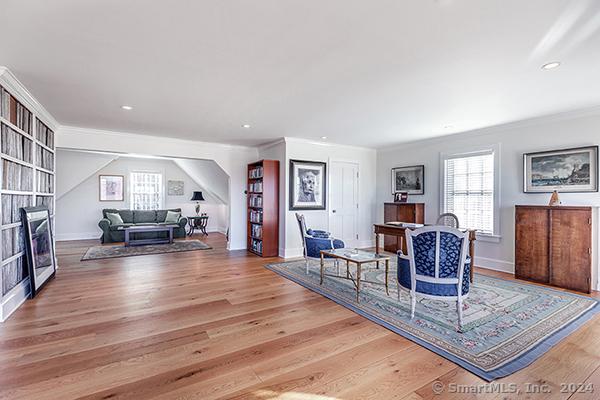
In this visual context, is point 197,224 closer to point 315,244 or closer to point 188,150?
point 188,150

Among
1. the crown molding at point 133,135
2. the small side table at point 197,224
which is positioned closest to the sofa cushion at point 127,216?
the small side table at point 197,224

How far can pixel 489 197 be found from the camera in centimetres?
496

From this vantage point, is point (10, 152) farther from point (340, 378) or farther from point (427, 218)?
point (427, 218)

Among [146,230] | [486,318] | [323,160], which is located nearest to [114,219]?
[146,230]

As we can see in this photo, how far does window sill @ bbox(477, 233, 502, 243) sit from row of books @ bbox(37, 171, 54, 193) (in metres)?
6.97

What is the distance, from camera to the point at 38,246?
368cm

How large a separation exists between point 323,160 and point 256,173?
151cm

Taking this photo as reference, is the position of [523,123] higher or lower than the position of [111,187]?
higher

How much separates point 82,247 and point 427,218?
7.94m

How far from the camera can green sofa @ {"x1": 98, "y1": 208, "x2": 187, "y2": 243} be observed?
7.48 metres

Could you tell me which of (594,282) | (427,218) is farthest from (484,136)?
(594,282)

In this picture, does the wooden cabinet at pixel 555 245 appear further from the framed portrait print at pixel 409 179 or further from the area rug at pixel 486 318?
the framed portrait print at pixel 409 179

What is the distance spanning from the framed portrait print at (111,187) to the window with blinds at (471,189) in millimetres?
9034

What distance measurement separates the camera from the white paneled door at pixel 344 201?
6.49m
